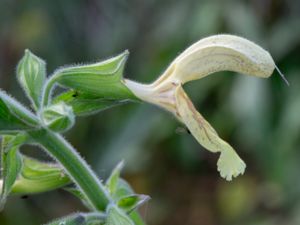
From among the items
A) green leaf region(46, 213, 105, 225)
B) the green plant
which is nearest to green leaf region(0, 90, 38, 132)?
the green plant

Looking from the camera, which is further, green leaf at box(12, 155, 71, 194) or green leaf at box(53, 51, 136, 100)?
green leaf at box(12, 155, 71, 194)

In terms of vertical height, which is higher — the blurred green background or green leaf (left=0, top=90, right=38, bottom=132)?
green leaf (left=0, top=90, right=38, bottom=132)

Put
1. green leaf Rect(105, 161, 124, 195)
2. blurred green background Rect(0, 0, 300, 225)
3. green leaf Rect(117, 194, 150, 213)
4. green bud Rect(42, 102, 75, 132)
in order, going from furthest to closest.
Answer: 1. blurred green background Rect(0, 0, 300, 225)
2. green leaf Rect(105, 161, 124, 195)
3. green leaf Rect(117, 194, 150, 213)
4. green bud Rect(42, 102, 75, 132)

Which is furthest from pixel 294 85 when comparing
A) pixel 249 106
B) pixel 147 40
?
pixel 147 40

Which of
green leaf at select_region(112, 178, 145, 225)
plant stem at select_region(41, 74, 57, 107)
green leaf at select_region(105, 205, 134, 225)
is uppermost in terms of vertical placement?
plant stem at select_region(41, 74, 57, 107)

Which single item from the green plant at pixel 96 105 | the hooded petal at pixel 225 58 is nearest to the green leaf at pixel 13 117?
the green plant at pixel 96 105

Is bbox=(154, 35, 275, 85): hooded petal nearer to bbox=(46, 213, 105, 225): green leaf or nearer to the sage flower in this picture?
the sage flower

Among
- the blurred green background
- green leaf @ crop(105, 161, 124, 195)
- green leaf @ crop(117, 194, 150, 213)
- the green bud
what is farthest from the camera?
the blurred green background
